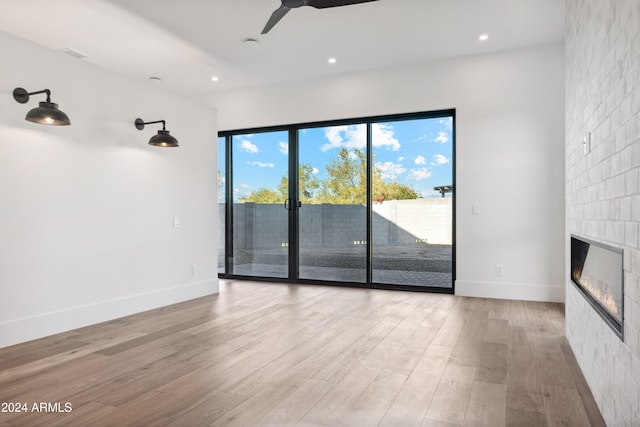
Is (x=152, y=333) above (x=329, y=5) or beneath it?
beneath

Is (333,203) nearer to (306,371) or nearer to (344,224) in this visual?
(344,224)

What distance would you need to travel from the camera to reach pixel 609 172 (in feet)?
6.03

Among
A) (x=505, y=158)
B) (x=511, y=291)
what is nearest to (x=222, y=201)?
(x=505, y=158)

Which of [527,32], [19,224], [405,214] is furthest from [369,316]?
[527,32]

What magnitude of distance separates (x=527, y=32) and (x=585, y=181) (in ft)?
8.55

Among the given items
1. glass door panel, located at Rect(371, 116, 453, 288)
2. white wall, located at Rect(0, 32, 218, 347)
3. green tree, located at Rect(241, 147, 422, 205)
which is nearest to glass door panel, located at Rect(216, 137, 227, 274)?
green tree, located at Rect(241, 147, 422, 205)

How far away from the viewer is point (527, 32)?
431 centimetres

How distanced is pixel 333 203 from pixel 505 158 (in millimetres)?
2177

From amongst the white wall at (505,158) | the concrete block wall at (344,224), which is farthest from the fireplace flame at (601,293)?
the concrete block wall at (344,224)

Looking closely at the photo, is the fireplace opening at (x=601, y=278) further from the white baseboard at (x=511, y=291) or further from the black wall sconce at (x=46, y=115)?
the black wall sconce at (x=46, y=115)

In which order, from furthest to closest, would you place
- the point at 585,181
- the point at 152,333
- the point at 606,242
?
the point at 152,333, the point at 585,181, the point at 606,242

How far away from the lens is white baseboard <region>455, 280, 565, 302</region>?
4.57 meters

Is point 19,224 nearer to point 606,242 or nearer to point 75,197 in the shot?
point 75,197

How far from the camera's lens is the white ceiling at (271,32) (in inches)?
149
